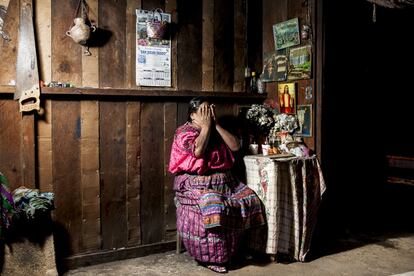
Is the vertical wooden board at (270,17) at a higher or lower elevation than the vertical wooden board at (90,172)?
higher

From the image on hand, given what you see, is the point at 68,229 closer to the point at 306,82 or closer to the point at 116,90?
the point at 116,90

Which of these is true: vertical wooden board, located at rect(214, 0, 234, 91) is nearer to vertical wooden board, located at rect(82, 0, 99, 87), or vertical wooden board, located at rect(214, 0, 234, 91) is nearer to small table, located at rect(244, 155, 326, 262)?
small table, located at rect(244, 155, 326, 262)

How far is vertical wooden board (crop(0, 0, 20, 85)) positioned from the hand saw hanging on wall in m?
0.04

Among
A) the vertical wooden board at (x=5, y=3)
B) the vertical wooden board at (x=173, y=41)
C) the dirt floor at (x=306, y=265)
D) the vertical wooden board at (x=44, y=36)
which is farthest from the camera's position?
the vertical wooden board at (x=173, y=41)

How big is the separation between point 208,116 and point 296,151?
96cm

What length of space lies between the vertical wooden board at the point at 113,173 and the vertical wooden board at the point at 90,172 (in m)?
0.05

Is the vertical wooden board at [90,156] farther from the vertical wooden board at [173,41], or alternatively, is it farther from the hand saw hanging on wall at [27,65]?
the vertical wooden board at [173,41]

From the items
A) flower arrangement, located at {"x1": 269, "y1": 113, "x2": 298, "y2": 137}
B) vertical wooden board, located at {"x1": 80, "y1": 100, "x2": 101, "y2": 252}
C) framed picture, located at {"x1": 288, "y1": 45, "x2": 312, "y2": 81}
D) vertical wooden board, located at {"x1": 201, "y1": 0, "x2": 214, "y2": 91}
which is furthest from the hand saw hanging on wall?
framed picture, located at {"x1": 288, "y1": 45, "x2": 312, "y2": 81}

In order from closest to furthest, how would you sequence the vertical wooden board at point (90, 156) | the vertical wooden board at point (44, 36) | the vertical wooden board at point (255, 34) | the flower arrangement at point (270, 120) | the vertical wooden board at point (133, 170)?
the vertical wooden board at point (44, 36) → the vertical wooden board at point (90, 156) → the vertical wooden board at point (133, 170) → the flower arrangement at point (270, 120) → the vertical wooden board at point (255, 34)

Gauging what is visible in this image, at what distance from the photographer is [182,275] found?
10.5 feet

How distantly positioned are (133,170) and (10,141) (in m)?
1.08

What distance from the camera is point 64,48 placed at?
3.28 m

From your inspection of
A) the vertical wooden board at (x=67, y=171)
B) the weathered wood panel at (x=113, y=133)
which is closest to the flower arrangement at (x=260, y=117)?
the weathered wood panel at (x=113, y=133)

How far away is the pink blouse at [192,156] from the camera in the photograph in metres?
3.39
